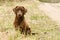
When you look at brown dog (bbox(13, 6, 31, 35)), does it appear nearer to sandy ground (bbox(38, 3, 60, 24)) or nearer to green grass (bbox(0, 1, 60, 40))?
green grass (bbox(0, 1, 60, 40))

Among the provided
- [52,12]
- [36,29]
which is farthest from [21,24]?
[52,12]

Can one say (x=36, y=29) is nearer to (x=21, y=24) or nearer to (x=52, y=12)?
(x=21, y=24)

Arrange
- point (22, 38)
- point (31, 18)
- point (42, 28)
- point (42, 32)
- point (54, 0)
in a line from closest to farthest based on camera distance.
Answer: point (22, 38), point (42, 32), point (42, 28), point (31, 18), point (54, 0)

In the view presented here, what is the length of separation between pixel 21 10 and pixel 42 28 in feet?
6.94

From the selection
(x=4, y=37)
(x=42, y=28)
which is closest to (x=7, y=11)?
(x=42, y=28)

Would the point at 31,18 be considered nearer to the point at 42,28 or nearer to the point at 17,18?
the point at 42,28

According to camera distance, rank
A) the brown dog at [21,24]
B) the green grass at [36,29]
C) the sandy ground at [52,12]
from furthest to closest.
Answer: the sandy ground at [52,12]
the brown dog at [21,24]
the green grass at [36,29]

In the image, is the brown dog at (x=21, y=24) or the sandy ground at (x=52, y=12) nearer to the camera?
the brown dog at (x=21, y=24)

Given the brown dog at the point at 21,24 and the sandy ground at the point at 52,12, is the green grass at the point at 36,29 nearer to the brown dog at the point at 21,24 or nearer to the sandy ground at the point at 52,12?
the brown dog at the point at 21,24

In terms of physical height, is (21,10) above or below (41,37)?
above

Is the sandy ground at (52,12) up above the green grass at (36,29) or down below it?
above

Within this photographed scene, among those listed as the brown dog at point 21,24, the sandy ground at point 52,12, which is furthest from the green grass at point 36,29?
the sandy ground at point 52,12

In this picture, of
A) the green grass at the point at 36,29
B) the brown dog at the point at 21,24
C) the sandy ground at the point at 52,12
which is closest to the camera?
the green grass at the point at 36,29

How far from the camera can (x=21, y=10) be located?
28.5 ft
